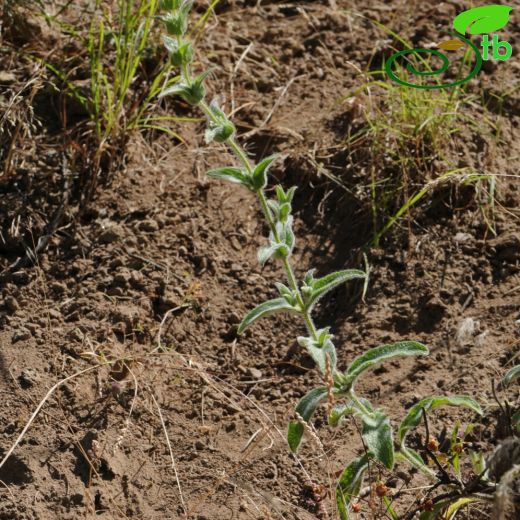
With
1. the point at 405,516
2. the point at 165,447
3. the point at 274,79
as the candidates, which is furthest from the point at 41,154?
A: the point at 405,516

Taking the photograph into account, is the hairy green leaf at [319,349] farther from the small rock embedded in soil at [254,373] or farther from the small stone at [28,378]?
the small stone at [28,378]

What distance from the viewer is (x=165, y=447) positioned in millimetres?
3113

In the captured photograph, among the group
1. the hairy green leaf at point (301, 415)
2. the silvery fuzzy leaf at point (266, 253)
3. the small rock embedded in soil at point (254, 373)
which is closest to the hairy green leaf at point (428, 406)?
the hairy green leaf at point (301, 415)

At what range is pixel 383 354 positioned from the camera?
105 inches

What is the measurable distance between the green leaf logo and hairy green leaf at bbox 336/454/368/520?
2.35 meters

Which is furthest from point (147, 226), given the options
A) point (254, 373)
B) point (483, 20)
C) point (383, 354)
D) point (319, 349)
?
point (483, 20)

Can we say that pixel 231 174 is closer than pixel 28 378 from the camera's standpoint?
Yes

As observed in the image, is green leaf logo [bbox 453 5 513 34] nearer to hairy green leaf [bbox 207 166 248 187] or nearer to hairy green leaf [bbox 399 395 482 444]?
hairy green leaf [bbox 207 166 248 187]

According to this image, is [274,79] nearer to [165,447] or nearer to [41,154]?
[41,154]

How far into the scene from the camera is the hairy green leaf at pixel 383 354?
264 cm

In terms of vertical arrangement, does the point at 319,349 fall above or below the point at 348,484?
above

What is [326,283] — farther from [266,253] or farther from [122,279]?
[122,279]

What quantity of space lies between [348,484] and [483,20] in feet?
8.34

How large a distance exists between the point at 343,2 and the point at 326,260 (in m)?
1.56
